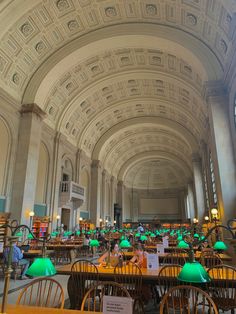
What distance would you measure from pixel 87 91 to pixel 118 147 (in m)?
11.8

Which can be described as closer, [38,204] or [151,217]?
[38,204]

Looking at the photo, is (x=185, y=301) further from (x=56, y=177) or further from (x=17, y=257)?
(x=56, y=177)

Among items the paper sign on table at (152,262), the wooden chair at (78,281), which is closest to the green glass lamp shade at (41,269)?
the wooden chair at (78,281)

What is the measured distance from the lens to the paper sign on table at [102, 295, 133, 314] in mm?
1735

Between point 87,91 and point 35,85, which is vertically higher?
point 87,91

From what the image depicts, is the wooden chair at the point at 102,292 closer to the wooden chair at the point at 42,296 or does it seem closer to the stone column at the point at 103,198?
the wooden chair at the point at 42,296

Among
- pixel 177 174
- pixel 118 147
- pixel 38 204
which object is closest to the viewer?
pixel 38 204

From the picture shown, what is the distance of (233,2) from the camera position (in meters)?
8.50

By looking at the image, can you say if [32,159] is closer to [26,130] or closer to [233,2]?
[26,130]

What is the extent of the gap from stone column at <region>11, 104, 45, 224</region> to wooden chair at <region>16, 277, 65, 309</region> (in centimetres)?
664

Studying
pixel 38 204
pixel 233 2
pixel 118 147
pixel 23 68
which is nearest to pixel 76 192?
pixel 38 204

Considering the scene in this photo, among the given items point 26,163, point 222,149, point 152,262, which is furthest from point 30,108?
point 152,262

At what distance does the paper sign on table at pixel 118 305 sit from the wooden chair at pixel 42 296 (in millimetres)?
1211

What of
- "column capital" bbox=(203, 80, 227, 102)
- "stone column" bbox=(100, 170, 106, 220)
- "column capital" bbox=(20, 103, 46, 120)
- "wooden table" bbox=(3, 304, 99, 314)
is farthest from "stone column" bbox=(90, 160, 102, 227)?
"wooden table" bbox=(3, 304, 99, 314)
